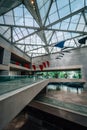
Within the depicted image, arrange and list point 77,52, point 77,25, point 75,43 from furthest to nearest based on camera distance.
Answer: point 77,52 < point 75,43 < point 77,25

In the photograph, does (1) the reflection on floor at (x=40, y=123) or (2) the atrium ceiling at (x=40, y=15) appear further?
(2) the atrium ceiling at (x=40, y=15)

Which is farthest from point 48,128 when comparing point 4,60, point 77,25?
point 77,25

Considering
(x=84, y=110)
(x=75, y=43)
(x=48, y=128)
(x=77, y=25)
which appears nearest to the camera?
(x=84, y=110)

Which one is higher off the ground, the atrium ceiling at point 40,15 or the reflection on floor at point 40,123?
the atrium ceiling at point 40,15

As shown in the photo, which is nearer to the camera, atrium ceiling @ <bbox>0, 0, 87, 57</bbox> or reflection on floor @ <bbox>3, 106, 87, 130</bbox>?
reflection on floor @ <bbox>3, 106, 87, 130</bbox>

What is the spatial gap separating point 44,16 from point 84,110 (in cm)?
1302

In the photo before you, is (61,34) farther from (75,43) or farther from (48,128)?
(48,128)

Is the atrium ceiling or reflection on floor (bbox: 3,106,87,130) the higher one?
the atrium ceiling

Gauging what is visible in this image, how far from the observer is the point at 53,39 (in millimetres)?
24047

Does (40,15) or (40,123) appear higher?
(40,15)

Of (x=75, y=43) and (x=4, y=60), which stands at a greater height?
(x=75, y=43)

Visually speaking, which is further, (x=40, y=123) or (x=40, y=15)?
(x=40, y=15)

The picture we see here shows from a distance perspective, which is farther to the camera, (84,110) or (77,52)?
(77,52)

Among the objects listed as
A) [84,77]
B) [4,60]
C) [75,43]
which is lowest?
[84,77]
